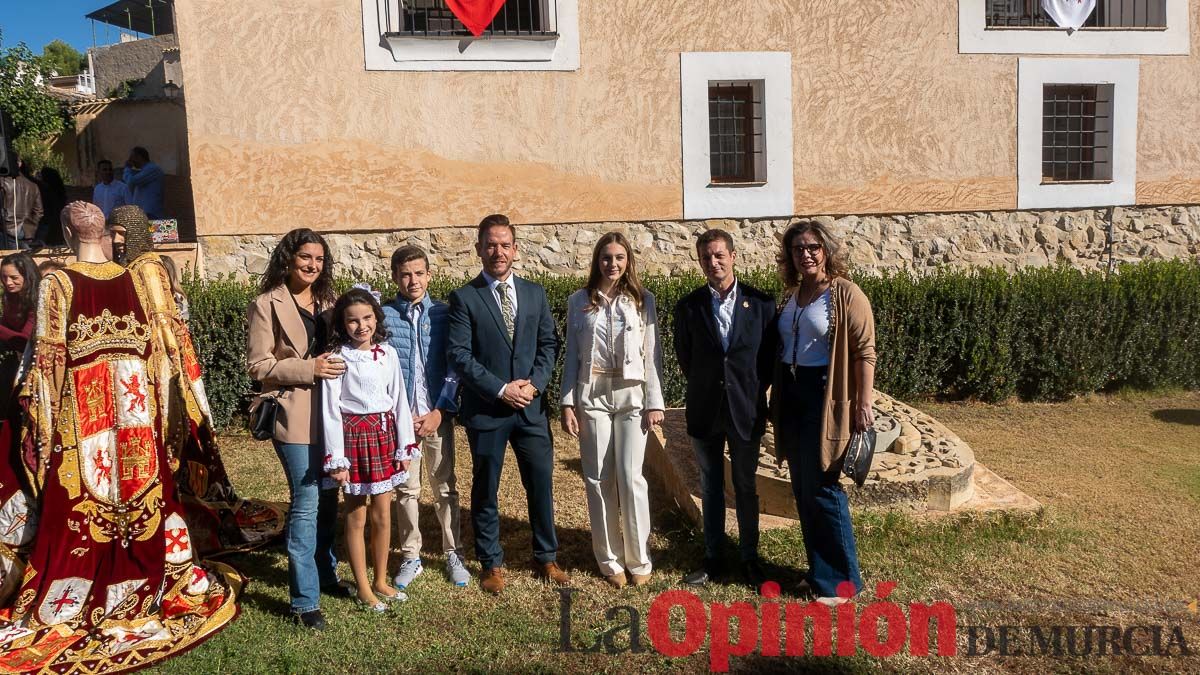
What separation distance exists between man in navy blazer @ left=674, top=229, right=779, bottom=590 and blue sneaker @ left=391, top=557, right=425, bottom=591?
143 cm

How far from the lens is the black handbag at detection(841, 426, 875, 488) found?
407 centimetres

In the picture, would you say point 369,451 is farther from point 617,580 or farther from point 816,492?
point 816,492

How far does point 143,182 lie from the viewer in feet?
37.1

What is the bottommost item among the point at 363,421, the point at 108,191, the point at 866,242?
the point at 363,421

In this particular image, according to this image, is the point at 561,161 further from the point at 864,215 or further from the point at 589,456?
the point at 589,456

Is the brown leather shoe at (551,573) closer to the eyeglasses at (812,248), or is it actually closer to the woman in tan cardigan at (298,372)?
the woman in tan cardigan at (298,372)

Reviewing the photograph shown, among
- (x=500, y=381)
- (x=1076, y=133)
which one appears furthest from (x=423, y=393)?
(x=1076, y=133)

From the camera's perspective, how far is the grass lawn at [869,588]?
3732 mm

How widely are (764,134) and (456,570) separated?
304 inches

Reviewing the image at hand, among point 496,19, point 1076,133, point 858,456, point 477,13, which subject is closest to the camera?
point 858,456

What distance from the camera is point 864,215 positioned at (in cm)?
1116

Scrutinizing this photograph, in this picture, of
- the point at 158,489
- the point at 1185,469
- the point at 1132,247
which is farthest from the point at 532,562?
the point at 1132,247

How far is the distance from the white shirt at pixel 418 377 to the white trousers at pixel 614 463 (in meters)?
0.78

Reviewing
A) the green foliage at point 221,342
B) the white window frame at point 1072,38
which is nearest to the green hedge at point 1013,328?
the green foliage at point 221,342
